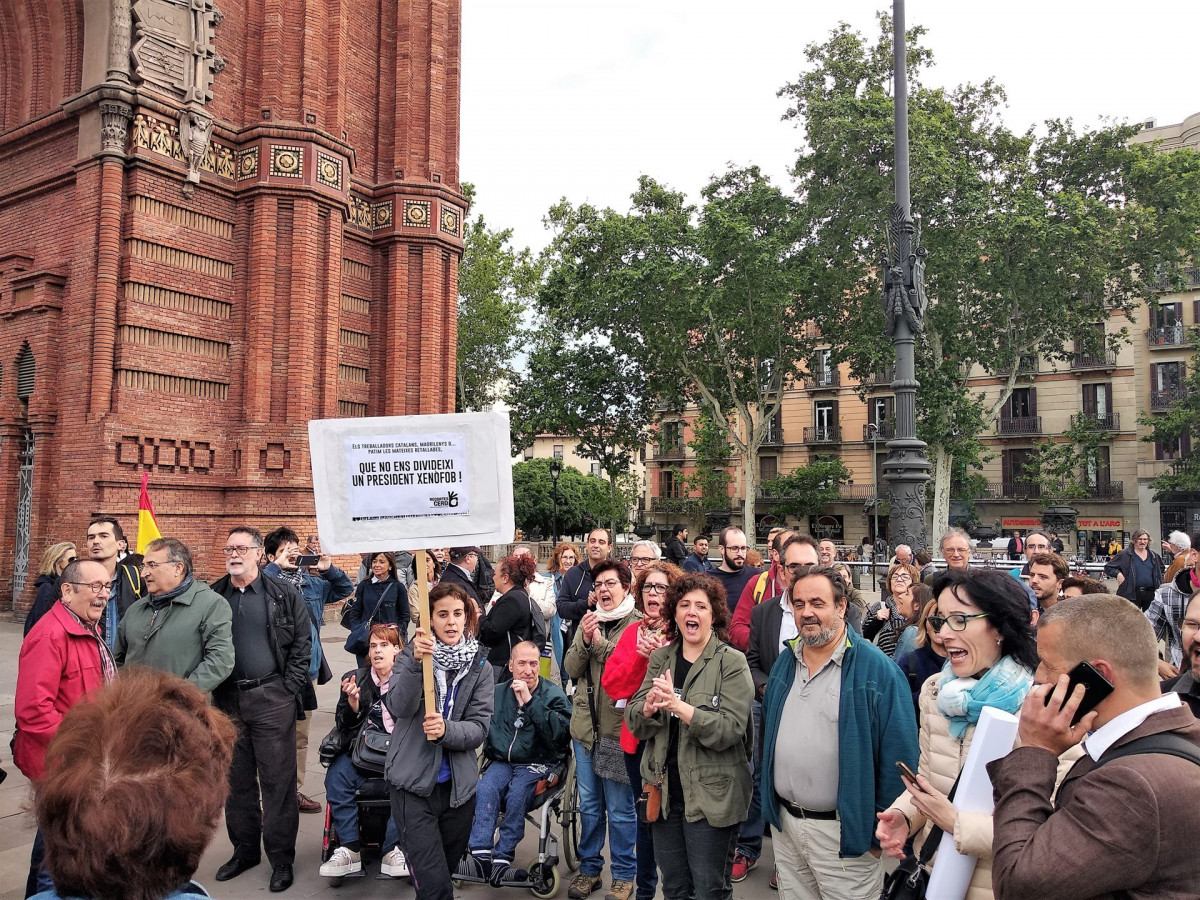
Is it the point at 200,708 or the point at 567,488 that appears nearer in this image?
the point at 200,708

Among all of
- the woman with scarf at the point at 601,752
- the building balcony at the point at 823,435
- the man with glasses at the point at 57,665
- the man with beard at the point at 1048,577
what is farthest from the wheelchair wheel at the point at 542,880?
the building balcony at the point at 823,435

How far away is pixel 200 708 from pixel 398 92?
661 inches

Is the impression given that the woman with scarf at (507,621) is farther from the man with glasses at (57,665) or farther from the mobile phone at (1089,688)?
the mobile phone at (1089,688)

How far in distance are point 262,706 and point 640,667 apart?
2.32 m

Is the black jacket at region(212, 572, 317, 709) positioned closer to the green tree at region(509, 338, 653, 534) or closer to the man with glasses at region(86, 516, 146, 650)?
the man with glasses at region(86, 516, 146, 650)

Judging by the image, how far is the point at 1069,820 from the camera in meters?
1.82

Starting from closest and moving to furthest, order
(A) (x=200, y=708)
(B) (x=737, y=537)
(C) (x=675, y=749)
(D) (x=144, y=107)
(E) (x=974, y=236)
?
1. (A) (x=200, y=708)
2. (C) (x=675, y=749)
3. (B) (x=737, y=537)
4. (D) (x=144, y=107)
5. (E) (x=974, y=236)

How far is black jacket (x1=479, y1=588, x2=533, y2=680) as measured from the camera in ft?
21.4

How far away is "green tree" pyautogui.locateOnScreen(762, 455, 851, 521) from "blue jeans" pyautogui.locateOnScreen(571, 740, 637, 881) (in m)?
40.9

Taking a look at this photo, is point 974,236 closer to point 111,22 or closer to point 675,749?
point 111,22

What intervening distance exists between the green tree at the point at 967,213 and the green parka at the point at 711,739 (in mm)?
25069

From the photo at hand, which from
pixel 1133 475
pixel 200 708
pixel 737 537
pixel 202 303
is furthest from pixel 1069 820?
pixel 1133 475

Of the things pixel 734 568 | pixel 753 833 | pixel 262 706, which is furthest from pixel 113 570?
pixel 734 568

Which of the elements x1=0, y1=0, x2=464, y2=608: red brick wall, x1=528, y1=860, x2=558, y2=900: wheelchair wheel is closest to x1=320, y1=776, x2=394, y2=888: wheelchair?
x1=528, y1=860, x2=558, y2=900: wheelchair wheel
